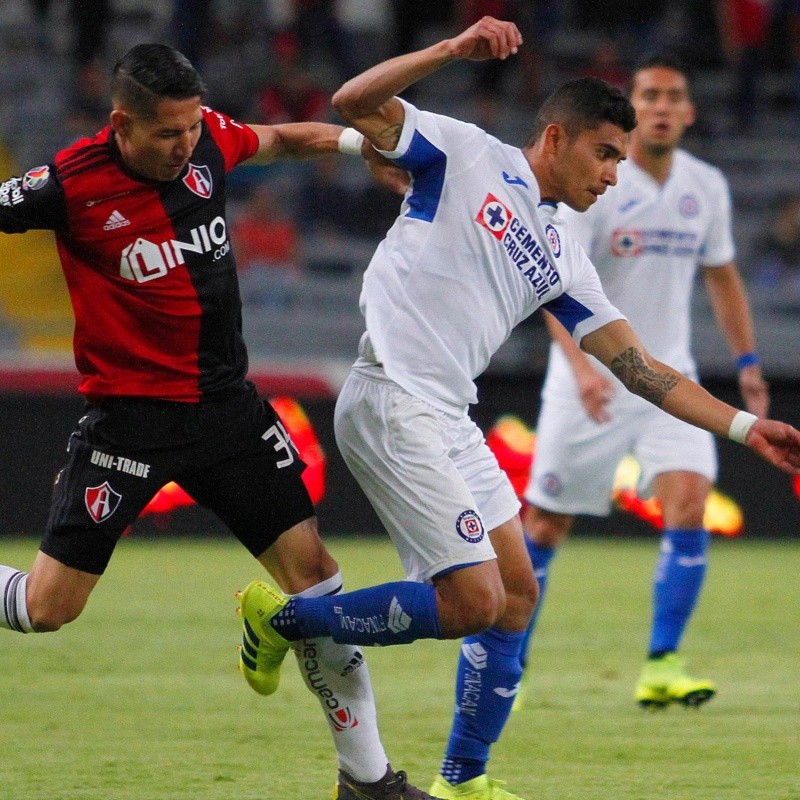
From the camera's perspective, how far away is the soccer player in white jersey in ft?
14.2

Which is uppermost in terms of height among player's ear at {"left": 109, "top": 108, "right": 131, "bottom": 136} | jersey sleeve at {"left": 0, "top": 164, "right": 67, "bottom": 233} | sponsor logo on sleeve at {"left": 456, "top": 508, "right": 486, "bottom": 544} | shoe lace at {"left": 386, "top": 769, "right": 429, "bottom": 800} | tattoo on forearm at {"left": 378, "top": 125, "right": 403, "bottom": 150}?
player's ear at {"left": 109, "top": 108, "right": 131, "bottom": 136}

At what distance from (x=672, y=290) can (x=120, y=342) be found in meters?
3.14

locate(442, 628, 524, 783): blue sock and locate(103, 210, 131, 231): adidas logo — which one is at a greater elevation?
locate(103, 210, 131, 231): adidas logo

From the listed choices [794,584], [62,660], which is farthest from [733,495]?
[62,660]

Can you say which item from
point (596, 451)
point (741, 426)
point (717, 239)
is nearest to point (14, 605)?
point (741, 426)

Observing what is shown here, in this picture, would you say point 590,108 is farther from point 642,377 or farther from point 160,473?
point 160,473

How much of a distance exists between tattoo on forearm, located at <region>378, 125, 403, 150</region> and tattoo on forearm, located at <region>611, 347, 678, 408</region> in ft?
3.24

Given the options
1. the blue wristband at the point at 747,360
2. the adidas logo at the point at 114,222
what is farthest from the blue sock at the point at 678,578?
the adidas logo at the point at 114,222

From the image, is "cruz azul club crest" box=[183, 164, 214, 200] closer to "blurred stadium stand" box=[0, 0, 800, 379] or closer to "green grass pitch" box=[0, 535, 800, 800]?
"green grass pitch" box=[0, 535, 800, 800]

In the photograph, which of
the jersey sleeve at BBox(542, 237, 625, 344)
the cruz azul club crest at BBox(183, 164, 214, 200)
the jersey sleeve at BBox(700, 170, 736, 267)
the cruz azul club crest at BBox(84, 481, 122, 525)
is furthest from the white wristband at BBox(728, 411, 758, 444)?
the jersey sleeve at BBox(700, 170, 736, 267)

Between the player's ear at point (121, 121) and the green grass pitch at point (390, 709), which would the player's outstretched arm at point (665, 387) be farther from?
the player's ear at point (121, 121)

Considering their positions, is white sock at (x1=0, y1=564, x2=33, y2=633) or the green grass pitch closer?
white sock at (x1=0, y1=564, x2=33, y2=633)

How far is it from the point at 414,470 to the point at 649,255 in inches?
110

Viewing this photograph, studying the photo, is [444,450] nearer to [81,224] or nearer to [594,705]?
[81,224]
